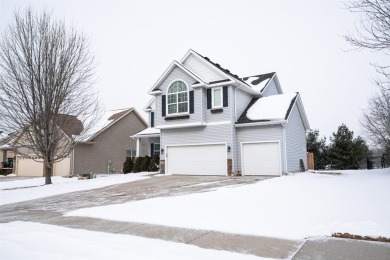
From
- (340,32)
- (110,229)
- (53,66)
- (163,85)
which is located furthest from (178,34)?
(110,229)

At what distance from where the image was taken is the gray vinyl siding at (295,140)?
1816 cm

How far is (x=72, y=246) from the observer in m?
4.93

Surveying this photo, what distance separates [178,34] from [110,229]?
3252 cm

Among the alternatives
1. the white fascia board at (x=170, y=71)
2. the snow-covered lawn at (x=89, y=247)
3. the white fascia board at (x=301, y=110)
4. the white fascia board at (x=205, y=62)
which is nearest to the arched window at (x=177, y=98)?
the white fascia board at (x=170, y=71)

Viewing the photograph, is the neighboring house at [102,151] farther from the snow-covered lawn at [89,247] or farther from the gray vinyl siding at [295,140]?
the snow-covered lawn at [89,247]

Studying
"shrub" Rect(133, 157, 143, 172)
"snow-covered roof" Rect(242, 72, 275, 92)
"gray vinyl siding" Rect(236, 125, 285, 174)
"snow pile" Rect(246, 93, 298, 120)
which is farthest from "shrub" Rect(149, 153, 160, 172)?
"snow-covered roof" Rect(242, 72, 275, 92)

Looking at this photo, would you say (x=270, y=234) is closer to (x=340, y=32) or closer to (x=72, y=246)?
(x=72, y=246)

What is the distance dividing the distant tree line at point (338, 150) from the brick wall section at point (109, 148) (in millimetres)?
19233

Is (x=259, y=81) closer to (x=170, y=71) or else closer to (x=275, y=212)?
(x=170, y=71)

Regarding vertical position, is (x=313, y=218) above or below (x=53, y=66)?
below

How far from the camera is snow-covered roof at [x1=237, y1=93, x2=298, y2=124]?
17600mm

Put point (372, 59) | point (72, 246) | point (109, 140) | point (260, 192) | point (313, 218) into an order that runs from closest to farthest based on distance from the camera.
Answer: point (72, 246), point (313, 218), point (372, 59), point (260, 192), point (109, 140)

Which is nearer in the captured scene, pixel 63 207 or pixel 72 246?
pixel 72 246

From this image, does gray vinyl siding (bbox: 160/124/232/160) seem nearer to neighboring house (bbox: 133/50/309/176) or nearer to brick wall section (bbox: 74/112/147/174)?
neighboring house (bbox: 133/50/309/176)
